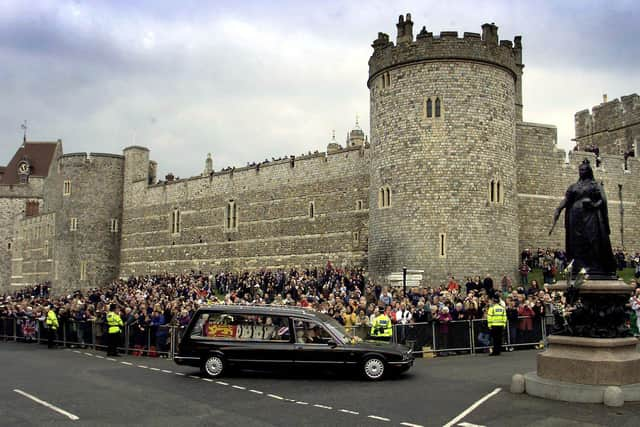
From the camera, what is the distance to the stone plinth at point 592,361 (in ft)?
37.3

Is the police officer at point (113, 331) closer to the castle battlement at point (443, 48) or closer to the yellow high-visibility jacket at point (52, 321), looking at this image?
the yellow high-visibility jacket at point (52, 321)

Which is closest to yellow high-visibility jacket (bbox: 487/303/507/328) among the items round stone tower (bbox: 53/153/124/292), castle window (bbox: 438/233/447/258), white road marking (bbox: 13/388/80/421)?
white road marking (bbox: 13/388/80/421)

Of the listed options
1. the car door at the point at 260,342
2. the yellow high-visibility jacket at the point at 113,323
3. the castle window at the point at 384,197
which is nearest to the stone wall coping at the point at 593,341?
the car door at the point at 260,342

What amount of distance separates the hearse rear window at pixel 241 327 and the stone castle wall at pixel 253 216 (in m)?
21.2

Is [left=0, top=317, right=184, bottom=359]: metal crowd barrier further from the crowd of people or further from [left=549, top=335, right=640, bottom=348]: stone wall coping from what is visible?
[left=549, top=335, right=640, bottom=348]: stone wall coping

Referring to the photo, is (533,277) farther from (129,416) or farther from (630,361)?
(129,416)

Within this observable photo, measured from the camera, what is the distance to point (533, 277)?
31359mm

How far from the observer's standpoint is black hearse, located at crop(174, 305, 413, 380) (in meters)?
14.7

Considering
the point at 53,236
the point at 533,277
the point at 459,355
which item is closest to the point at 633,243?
the point at 533,277

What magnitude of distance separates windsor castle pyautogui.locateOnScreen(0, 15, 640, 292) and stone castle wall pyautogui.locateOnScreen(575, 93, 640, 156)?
0.31ft

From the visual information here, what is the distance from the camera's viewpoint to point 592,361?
450 inches

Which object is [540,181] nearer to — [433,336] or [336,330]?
[433,336]

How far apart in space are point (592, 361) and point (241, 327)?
688 centimetres

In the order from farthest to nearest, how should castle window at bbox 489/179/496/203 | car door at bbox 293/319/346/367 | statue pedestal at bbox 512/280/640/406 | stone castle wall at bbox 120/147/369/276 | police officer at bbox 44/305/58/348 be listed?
stone castle wall at bbox 120/147/369/276 → castle window at bbox 489/179/496/203 → police officer at bbox 44/305/58/348 → car door at bbox 293/319/346/367 → statue pedestal at bbox 512/280/640/406
